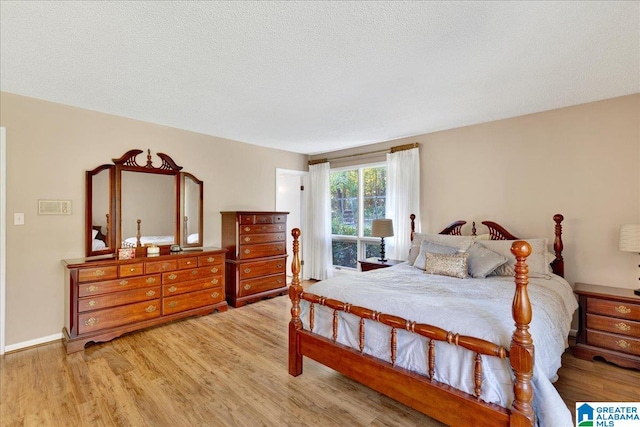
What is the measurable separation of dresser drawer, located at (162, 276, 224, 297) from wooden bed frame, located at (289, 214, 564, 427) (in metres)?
1.82

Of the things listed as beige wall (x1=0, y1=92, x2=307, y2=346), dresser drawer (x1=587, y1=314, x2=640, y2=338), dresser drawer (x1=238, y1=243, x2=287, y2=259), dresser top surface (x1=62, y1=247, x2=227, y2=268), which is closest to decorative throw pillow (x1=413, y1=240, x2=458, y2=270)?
dresser drawer (x1=587, y1=314, x2=640, y2=338)

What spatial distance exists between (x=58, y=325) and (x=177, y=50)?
3092mm

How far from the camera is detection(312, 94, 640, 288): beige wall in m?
2.89

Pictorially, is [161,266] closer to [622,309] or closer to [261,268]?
[261,268]

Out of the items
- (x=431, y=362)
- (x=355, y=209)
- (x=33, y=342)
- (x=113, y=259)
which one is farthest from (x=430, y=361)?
(x=33, y=342)

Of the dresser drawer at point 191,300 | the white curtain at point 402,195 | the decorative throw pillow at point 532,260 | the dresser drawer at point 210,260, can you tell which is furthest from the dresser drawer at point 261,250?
the decorative throw pillow at point 532,260

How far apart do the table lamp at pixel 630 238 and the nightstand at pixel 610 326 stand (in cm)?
23

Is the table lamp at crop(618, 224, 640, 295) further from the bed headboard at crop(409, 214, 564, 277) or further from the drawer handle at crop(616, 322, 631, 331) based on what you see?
the bed headboard at crop(409, 214, 564, 277)

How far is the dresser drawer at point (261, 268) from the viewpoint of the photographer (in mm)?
4308

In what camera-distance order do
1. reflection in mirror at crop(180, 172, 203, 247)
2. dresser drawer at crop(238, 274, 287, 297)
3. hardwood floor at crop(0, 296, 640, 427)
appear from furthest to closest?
dresser drawer at crop(238, 274, 287, 297), reflection in mirror at crop(180, 172, 203, 247), hardwood floor at crop(0, 296, 640, 427)

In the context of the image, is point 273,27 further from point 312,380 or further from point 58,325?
point 58,325

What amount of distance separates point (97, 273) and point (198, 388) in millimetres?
1651

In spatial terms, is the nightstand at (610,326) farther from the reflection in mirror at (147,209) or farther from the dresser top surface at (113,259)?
the reflection in mirror at (147,209)

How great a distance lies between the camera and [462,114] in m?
3.40
